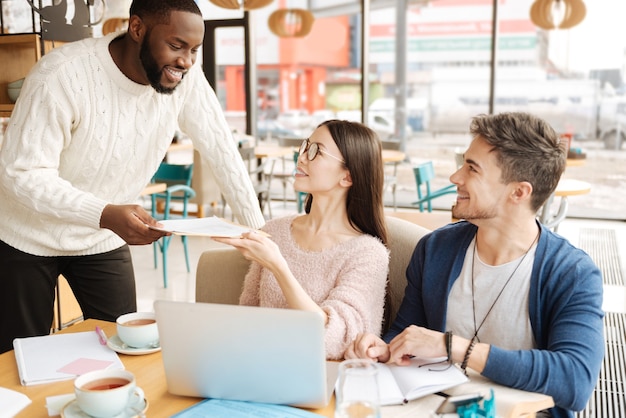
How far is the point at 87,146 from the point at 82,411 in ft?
3.53

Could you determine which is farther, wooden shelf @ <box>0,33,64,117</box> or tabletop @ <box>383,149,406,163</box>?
tabletop @ <box>383,149,406,163</box>

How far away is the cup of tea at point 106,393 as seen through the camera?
1.21m

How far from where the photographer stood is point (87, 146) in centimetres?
212

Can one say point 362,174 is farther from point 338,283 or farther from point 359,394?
point 359,394

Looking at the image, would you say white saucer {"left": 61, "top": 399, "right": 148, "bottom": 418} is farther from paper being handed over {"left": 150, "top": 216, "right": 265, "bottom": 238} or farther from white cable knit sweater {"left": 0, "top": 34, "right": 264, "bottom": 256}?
white cable knit sweater {"left": 0, "top": 34, "right": 264, "bottom": 256}

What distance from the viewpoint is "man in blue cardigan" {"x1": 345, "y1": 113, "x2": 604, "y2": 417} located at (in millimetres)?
1478

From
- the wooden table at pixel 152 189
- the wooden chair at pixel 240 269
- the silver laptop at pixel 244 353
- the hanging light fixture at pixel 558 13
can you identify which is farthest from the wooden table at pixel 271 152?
the silver laptop at pixel 244 353

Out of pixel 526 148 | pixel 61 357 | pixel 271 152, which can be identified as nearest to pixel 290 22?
pixel 271 152

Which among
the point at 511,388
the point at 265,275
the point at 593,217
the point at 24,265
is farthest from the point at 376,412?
the point at 593,217

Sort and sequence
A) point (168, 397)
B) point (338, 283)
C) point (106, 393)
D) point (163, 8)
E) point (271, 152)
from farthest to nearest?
point (271, 152), point (163, 8), point (338, 283), point (168, 397), point (106, 393)

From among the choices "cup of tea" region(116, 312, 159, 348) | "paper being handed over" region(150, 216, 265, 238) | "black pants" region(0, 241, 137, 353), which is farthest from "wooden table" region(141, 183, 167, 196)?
"cup of tea" region(116, 312, 159, 348)

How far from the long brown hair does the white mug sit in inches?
36.8

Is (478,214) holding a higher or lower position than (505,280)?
higher

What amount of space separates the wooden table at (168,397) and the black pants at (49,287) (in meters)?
0.69
